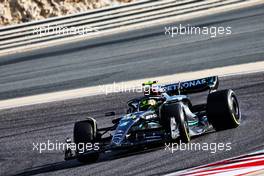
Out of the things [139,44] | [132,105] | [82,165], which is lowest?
[82,165]

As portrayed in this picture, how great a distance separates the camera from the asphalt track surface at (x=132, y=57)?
19.7 m

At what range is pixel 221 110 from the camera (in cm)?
1202

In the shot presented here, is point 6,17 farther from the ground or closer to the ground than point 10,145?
farther from the ground

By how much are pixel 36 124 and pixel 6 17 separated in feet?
42.2

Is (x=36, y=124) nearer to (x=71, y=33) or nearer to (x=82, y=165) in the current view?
(x=82, y=165)

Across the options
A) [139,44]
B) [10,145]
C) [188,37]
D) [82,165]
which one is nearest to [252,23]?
[188,37]

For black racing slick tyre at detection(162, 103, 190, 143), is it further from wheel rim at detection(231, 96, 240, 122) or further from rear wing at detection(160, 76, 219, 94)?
rear wing at detection(160, 76, 219, 94)

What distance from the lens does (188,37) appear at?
23156 millimetres

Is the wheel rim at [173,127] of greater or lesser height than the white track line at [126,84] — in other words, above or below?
below

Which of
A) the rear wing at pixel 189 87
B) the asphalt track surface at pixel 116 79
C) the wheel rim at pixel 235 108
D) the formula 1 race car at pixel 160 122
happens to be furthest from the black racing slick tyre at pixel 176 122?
the rear wing at pixel 189 87

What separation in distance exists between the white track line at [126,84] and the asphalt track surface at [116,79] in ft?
1.45

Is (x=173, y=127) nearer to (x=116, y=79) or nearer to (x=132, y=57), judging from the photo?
(x=116, y=79)

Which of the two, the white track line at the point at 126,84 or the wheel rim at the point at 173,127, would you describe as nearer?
the wheel rim at the point at 173,127

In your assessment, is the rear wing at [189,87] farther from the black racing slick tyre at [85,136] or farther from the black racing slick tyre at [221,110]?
the black racing slick tyre at [85,136]
